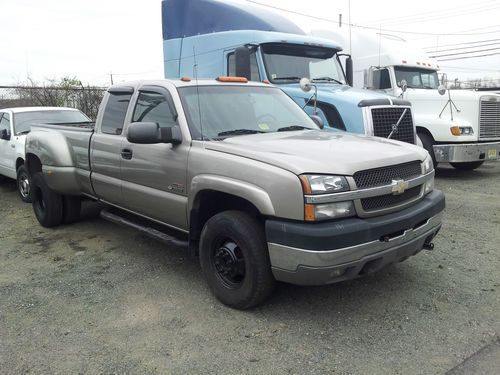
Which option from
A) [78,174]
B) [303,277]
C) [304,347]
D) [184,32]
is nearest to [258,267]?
[303,277]

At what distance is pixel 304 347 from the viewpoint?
320 cm

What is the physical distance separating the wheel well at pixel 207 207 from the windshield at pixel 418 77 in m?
7.69

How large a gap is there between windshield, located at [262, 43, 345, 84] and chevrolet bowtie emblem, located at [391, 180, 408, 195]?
467 cm

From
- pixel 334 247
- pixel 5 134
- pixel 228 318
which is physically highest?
pixel 5 134

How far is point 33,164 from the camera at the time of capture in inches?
263

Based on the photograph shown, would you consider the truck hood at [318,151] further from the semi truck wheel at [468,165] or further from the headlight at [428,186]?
the semi truck wheel at [468,165]

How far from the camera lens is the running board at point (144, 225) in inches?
166

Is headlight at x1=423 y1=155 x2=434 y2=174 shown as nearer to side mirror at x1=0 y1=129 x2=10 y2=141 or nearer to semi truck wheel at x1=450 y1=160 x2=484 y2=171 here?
semi truck wheel at x1=450 y1=160 x2=484 y2=171

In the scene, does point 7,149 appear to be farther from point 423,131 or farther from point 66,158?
point 423,131

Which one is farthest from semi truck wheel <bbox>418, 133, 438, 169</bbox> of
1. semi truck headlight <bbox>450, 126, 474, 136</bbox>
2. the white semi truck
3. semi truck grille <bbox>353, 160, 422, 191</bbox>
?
semi truck grille <bbox>353, 160, 422, 191</bbox>

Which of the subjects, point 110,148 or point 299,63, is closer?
point 110,148

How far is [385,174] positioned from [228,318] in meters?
1.64

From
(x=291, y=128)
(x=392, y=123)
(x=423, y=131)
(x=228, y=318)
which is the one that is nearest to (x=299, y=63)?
(x=392, y=123)

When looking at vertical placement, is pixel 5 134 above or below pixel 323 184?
above
